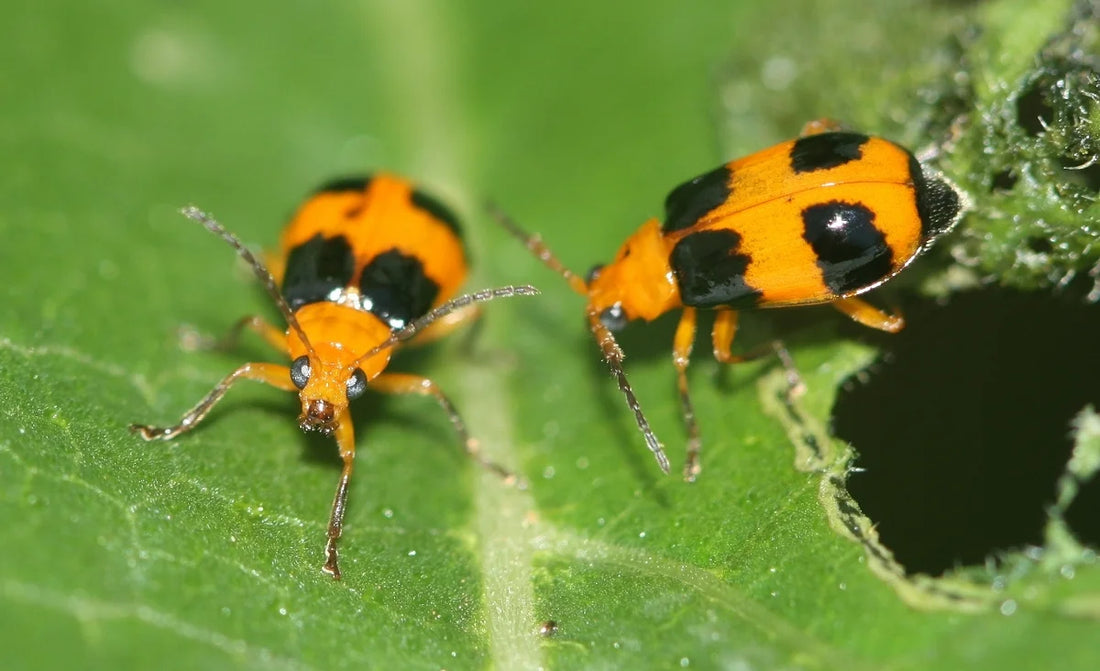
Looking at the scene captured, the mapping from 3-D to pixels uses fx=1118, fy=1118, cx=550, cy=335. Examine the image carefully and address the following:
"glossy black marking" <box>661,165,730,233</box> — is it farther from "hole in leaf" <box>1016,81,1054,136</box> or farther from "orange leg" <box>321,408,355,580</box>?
"orange leg" <box>321,408,355,580</box>

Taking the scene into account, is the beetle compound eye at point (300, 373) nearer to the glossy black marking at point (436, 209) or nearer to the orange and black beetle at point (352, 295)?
the orange and black beetle at point (352, 295)

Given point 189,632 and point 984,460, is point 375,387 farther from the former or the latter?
point 984,460

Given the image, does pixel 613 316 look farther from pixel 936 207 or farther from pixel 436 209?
pixel 936 207

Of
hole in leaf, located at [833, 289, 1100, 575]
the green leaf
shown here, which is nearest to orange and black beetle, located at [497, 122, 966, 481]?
the green leaf

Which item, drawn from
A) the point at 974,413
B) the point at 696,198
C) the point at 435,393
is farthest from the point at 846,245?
the point at 435,393

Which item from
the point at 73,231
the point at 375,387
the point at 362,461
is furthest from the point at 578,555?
the point at 73,231
